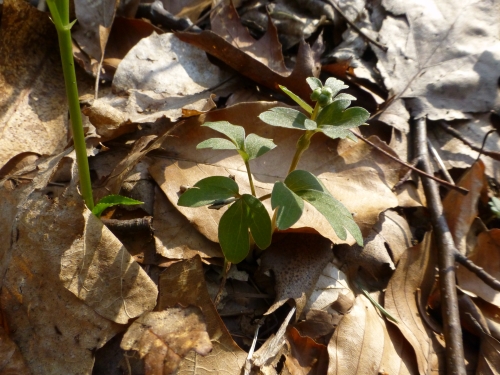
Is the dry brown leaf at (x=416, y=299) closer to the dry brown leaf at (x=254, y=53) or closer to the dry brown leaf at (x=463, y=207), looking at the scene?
the dry brown leaf at (x=463, y=207)

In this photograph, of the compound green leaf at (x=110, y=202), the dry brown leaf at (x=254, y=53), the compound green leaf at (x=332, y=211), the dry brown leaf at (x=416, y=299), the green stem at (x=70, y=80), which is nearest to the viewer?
the green stem at (x=70, y=80)

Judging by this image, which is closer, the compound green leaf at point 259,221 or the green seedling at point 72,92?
the green seedling at point 72,92

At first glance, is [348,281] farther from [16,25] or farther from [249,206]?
[16,25]

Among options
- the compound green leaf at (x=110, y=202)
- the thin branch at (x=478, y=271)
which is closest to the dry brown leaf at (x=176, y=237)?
the compound green leaf at (x=110, y=202)

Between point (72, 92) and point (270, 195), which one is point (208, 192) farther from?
Answer: point (72, 92)

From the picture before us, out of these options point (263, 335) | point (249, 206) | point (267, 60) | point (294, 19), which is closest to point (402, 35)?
point (294, 19)

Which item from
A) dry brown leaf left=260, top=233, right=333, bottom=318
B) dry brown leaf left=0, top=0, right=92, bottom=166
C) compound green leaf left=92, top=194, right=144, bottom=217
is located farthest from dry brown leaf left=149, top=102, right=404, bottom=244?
dry brown leaf left=0, top=0, right=92, bottom=166
